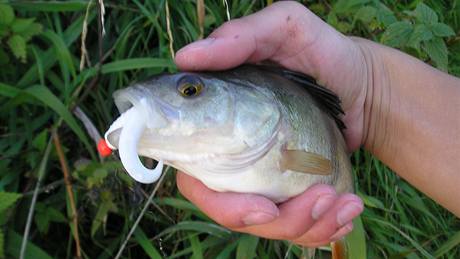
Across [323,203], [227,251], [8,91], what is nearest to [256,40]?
[323,203]

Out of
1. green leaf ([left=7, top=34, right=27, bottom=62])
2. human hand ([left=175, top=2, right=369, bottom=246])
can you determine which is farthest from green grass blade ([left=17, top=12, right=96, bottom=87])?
human hand ([left=175, top=2, right=369, bottom=246])

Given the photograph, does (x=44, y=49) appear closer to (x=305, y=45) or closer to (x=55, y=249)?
(x=55, y=249)

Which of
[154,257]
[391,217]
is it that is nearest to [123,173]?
[154,257]

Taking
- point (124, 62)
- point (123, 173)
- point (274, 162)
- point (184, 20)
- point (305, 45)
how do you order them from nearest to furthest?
point (274, 162) < point (305, 45) < point (123, 173) < point (124, 62) < point (184, 20)

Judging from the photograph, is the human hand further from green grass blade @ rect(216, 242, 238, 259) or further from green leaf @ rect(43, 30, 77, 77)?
green leaf @ rect(43, 30, 77, 77)

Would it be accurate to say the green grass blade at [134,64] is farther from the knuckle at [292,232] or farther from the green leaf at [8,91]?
the knuckle at [292,232]

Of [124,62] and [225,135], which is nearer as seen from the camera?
[225,135]

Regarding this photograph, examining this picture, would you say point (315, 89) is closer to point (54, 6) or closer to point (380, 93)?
point (380, 93)
